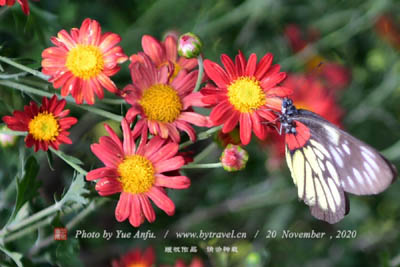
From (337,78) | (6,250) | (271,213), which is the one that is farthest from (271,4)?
(6,250)

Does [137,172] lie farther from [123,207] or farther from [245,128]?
[245,128]

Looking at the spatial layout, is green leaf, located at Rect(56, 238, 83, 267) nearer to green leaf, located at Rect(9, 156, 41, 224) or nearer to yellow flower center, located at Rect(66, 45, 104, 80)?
green leaf, located at Rect(9, 156, 41, 224)

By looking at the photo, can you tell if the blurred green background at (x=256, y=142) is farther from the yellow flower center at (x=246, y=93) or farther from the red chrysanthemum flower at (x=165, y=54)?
the yellow flower center at (x=246, y=93)

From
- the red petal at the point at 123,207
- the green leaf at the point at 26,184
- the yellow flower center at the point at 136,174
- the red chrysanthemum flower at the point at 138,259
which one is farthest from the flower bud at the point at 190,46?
the red chrysanthemum flower at the point at 138,259

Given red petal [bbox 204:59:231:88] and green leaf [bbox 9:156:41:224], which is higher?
red petal [bbox 204:59:231:88]

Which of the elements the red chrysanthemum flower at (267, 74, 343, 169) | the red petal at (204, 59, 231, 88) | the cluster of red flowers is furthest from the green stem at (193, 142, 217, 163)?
the red chrysanthemum flower at (267, 74, 343, 169)

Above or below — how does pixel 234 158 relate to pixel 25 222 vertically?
above

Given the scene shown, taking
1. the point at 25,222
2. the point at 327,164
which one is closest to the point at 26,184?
the point at 25,222
